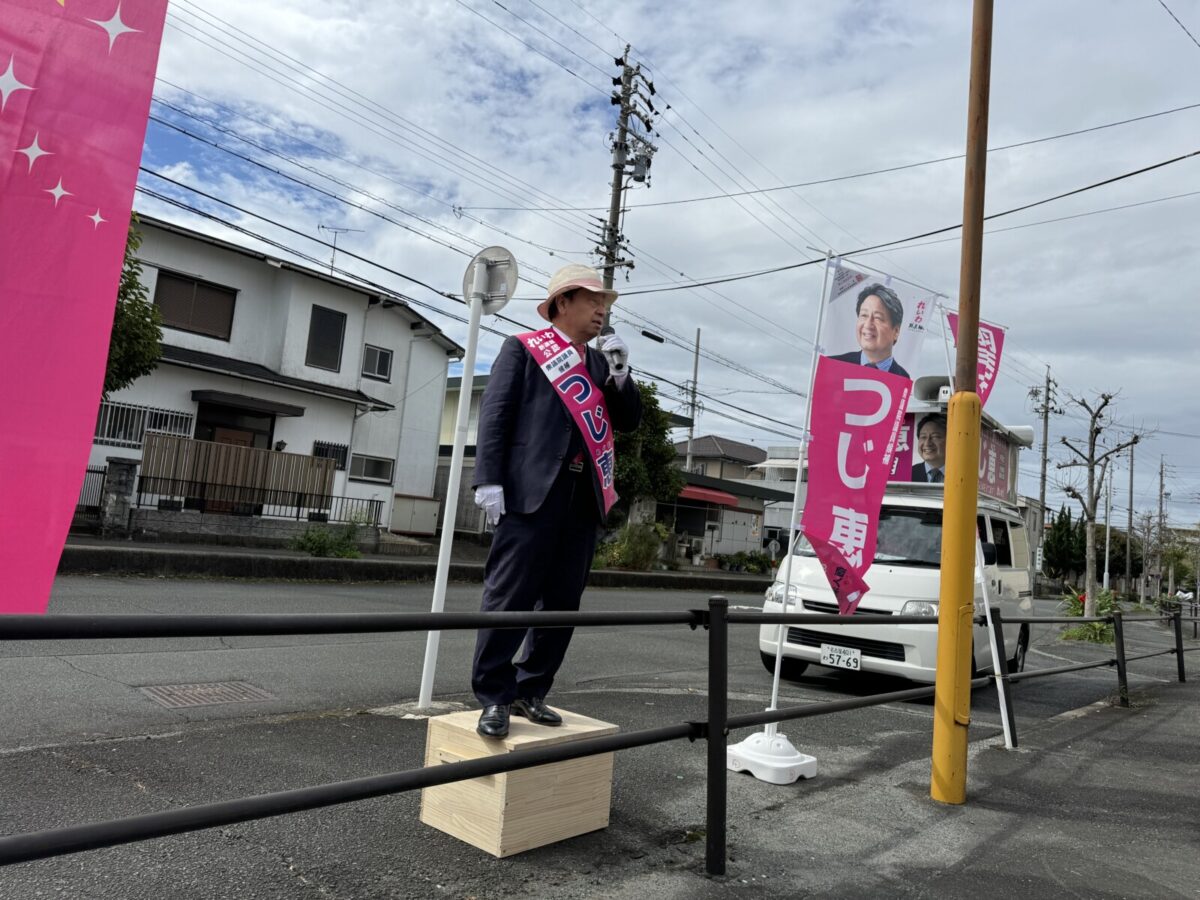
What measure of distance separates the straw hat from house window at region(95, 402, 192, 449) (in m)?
15.6

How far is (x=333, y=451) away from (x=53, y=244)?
2082 cm

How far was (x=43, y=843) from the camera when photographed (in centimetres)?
148

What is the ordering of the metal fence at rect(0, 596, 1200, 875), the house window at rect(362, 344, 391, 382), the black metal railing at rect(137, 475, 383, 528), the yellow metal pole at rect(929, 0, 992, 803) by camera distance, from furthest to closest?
the house window at rect(362, 344, 391, 382) < the black metal railing at rect(137, 475, 383, 528) < the yellow metal pole at rect(929, 0, 992, 803) < the metal fence at rect(0, 596, 1200, 875)

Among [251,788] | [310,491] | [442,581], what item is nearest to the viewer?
[251,788]

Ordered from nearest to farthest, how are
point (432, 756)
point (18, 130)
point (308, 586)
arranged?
point (18, 130)
point (432, 756)
point (308, 586)

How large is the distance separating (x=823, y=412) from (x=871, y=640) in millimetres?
3022

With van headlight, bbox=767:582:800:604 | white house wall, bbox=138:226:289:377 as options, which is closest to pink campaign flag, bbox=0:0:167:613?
van headlight, bbox=767:582:800:604

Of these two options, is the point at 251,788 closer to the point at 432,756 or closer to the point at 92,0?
the point at 432,756

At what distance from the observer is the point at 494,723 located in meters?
2.83

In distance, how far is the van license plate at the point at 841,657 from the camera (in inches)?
256

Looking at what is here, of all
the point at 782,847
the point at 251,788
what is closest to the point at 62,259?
Answer: the point at 251,788

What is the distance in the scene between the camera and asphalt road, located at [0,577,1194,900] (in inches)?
102

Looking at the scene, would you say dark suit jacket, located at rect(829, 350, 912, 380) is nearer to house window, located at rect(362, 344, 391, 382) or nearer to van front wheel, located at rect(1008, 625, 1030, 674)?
van front wheel, located at rect(1008, 625, 1030, 674)

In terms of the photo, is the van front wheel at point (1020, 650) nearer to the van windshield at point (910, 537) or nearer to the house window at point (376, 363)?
the van windshield at point (910, 537)
